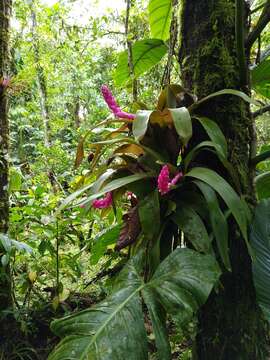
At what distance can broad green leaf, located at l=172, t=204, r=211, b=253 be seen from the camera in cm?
88

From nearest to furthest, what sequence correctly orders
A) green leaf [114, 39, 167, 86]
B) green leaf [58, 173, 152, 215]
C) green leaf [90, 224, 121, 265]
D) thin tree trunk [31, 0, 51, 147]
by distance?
green leaf [58, 173, 152, 215]
green leaf [90, 224, 121, 265]
green leaf [114, 39, 167, 86]
thin tree trunk [31, 0, 51, 147]

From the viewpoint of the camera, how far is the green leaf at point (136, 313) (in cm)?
72

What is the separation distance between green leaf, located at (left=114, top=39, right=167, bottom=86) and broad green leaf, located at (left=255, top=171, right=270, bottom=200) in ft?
2.14

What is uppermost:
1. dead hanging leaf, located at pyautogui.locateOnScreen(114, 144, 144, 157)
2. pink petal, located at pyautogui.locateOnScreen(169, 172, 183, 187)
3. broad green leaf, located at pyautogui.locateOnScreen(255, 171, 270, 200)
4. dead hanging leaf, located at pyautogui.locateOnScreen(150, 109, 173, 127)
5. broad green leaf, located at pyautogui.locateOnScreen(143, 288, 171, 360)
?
dead hanging leaf, located at pyautogui.locateOnScreen(150, 109, 173, 127)

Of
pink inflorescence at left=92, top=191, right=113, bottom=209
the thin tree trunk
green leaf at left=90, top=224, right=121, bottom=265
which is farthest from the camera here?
the thin tree trunk

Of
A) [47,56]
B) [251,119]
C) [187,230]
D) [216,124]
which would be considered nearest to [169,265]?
[187,230]

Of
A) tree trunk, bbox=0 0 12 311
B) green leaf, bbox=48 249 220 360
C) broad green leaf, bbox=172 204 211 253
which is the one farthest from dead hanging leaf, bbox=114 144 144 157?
tree trunk, bbox=0 0 12 311

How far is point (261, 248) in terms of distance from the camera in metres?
0.94

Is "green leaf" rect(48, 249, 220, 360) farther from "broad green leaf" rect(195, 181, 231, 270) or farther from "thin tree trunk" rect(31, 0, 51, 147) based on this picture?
"thin tree trunk" rect(31, 0, 51, 147)

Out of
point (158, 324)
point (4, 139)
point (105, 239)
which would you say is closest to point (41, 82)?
point (4, 139)

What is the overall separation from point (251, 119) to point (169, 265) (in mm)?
502

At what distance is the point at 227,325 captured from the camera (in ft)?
3.16

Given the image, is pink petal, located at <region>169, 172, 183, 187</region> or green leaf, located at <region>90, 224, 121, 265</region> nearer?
pink petal, located at <region>169, 172, 183, 187</region>

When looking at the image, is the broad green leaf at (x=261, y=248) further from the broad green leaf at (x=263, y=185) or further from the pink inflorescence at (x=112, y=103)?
the pink inflorescence at (x=112, y=103)
